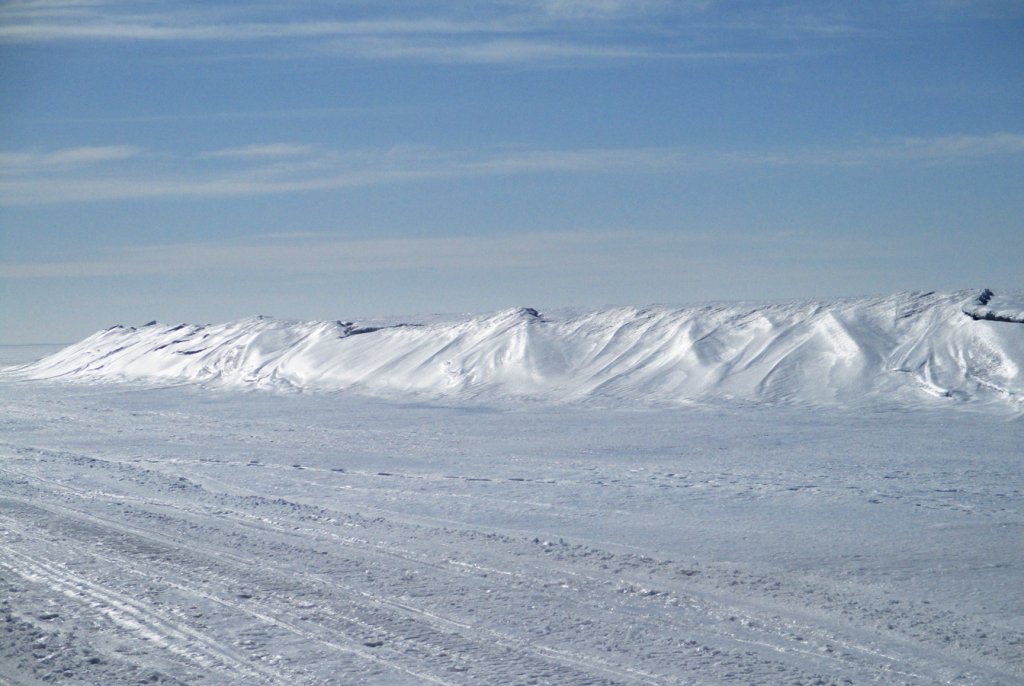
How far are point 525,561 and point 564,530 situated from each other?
1.18 metres

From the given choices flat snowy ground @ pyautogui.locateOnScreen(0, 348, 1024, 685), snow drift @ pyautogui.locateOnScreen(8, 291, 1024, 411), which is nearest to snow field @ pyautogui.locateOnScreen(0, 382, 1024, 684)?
flat snowy ground @ pyautogui.locateOnScreen(0, 348, 1024, 685)

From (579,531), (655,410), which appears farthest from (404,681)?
(655,410)

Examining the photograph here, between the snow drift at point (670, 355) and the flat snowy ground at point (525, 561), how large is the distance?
195 inches

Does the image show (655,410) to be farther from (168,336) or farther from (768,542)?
(168,336)

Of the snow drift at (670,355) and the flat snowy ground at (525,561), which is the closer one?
the flat snowy ground at (525,561)

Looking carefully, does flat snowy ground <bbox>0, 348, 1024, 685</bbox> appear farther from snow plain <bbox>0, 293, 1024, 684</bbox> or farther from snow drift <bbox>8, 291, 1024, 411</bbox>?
snow drift <bbox>8, 291, 1024, 411</bbox>

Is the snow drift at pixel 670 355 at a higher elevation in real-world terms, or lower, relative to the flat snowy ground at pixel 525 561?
higher

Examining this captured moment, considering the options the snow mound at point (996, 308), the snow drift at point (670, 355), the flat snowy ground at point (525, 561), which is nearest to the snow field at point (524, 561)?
the flat snowy ground at point (525, 561)

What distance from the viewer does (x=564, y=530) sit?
826cm

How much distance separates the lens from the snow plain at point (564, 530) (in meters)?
5.09

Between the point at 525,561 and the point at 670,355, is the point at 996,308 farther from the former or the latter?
the point at 525,561

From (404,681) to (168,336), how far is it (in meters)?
37.0

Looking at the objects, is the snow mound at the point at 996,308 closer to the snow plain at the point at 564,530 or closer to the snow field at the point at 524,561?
the snow plain at the point at 564,530

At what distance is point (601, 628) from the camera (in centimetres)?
550
